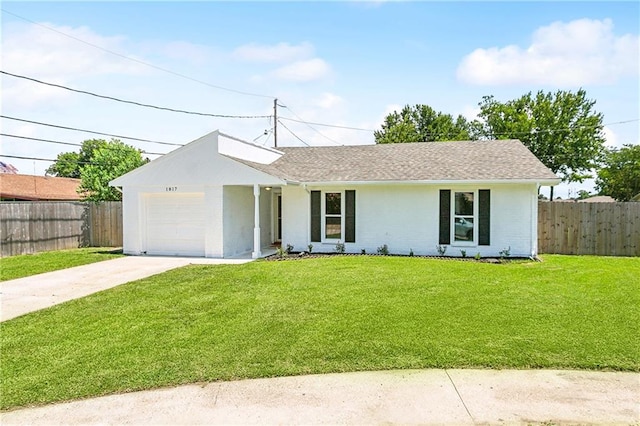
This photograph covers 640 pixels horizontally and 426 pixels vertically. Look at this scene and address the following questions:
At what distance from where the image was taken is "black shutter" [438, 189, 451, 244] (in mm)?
14375

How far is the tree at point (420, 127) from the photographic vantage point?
43188 millimetres

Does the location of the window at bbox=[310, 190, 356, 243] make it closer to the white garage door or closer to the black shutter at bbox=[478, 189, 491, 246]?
the white garage door

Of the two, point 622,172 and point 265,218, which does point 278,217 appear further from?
point 622,172

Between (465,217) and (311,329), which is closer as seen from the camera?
(311,329)

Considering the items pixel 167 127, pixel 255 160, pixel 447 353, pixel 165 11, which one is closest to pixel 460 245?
pixel 255 160

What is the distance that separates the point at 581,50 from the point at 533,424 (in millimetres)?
13620

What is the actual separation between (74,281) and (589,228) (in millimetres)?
16873

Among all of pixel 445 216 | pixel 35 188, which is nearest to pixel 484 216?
pixel 445 216

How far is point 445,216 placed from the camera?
14.4m

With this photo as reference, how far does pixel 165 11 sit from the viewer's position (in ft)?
41.4

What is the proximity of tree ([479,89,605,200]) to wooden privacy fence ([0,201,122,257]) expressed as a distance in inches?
1250

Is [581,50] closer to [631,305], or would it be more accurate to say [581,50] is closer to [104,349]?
[631,305]

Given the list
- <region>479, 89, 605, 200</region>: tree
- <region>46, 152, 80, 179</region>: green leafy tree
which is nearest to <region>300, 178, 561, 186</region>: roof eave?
<region>479, 89, 605, 200</region>: tree

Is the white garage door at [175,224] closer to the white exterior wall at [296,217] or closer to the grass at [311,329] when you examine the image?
the white exterior wall at [296,217]
